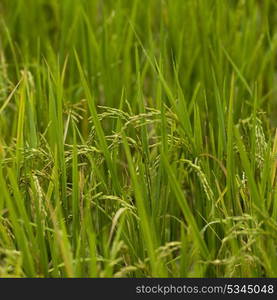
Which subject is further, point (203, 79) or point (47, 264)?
point (203, 79)

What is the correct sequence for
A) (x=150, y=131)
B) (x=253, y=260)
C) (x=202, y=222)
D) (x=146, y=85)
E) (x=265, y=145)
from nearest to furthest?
(x=253, y=260), (x=265, y=145), (x=202, y=222), (x=150, y=131), (x=146, y=85)

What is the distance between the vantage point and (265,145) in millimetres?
1873

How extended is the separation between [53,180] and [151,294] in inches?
15.9

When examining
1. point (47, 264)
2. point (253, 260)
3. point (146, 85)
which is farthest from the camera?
point (146, 85)

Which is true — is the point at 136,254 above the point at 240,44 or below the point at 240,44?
below

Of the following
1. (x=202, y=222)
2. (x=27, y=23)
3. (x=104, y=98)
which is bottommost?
(x=202, y=222)

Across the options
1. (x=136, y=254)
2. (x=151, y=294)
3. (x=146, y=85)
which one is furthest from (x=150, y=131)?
(x=151, y=294)

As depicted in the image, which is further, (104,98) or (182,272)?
(104,98)

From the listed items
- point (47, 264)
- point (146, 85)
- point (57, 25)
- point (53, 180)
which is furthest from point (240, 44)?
point (47, 264)

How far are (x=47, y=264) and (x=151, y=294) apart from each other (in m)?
0.25

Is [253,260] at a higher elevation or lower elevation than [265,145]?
lower

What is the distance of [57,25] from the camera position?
3061 millimetres

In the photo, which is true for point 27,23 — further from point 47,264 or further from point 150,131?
point 47,264

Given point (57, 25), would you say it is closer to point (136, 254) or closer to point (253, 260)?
point (136, 254)
